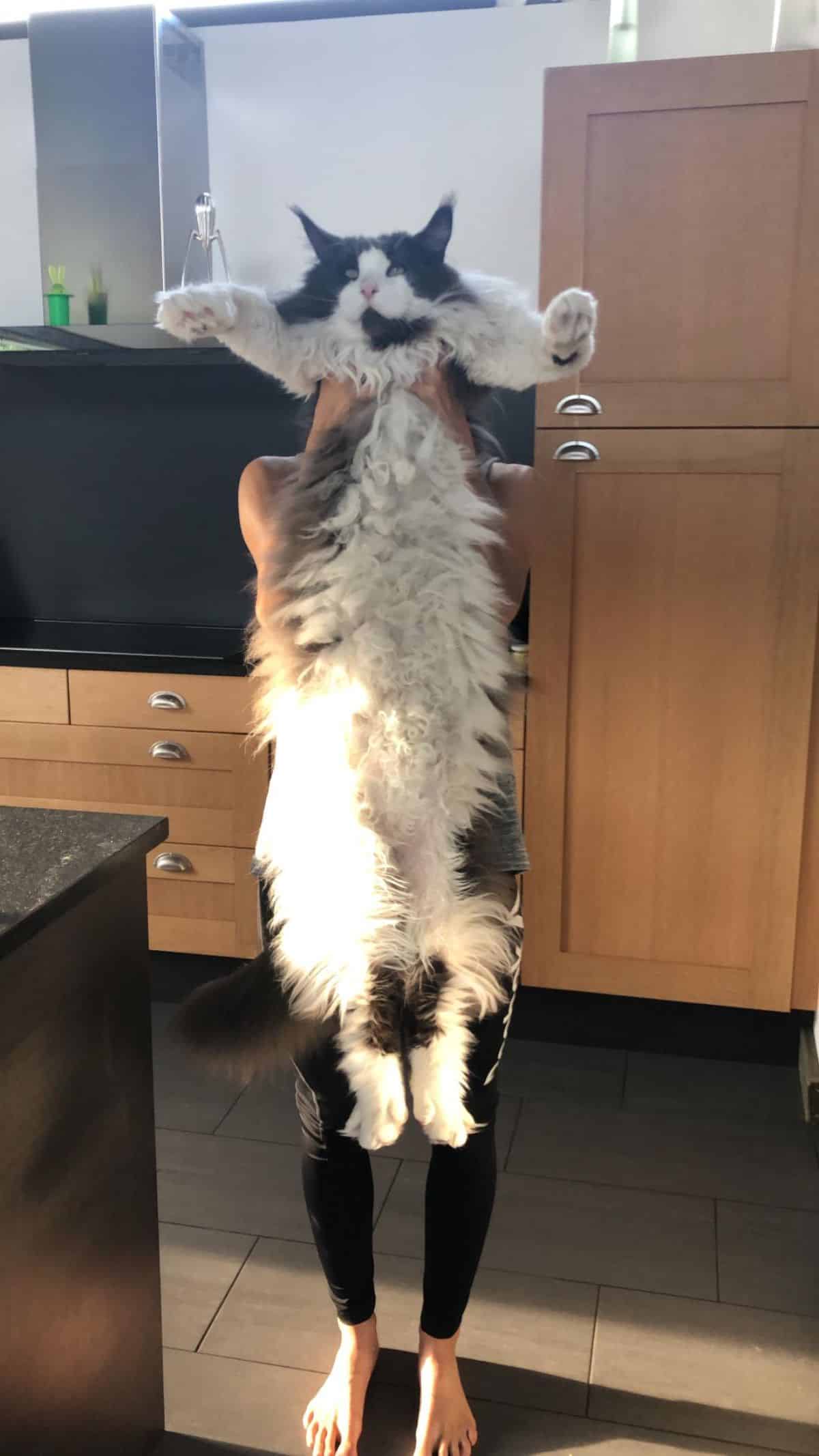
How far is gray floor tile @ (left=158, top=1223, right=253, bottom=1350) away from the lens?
1.61m

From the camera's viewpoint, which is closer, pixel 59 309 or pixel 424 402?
pixel 424 402

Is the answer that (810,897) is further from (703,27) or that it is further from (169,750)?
(703,27)

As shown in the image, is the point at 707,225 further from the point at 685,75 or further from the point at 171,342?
the point at 171,342

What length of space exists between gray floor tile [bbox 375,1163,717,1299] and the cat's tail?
760 mm

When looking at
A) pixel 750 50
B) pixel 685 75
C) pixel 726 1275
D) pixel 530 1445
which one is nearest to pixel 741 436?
pixel 685 75

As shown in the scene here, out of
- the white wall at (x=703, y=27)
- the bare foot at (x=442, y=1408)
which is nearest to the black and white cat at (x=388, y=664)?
the bare foot at (x=442, y=1408)

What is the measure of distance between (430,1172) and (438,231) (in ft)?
3.48

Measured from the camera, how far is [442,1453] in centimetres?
136

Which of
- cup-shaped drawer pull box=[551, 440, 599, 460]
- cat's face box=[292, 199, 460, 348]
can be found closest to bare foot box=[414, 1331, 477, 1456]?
cat's face box=[292, 199, 460, 348]

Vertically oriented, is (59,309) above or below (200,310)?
above

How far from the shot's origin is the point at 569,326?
1155 millimetres

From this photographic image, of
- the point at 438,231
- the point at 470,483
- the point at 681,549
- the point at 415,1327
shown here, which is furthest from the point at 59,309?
the point at 415,1327

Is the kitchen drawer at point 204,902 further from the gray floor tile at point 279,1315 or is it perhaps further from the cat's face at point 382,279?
the cat's face at point 382,279

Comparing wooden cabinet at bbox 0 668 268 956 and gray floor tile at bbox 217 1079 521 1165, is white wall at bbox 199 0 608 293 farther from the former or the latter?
gray floor tile at bbox 217 1079 521 1165
